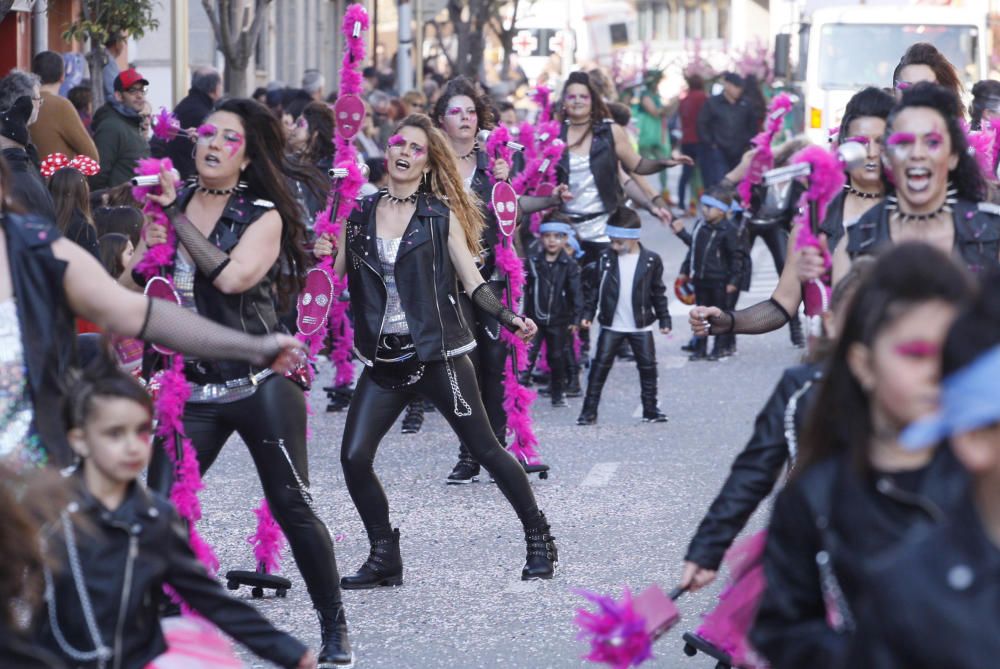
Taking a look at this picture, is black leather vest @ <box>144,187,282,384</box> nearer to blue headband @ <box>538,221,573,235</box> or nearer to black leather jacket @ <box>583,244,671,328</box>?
black leather jacket @ <box>583,244,671,328</box>

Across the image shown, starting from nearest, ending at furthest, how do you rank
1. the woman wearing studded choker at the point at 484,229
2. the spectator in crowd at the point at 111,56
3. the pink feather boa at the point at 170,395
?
the pink feather boa at the point at 170,395
the woman wearing studded choker at the point at 484,229
the spectator in crowd at the point at 111,56

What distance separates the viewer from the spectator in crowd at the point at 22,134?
945cm

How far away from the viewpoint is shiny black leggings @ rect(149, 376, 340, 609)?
6.00 m

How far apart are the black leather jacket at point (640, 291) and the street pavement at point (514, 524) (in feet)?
2.04

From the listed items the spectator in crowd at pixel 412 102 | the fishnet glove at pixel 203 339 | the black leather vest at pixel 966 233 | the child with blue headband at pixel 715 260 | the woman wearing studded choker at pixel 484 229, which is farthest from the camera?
the spectator in crowd at pixel 412 102

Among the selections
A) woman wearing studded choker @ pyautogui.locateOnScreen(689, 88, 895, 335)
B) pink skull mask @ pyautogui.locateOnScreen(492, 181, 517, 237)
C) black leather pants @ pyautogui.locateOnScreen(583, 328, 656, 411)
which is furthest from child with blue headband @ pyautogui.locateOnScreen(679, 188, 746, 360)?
woman wearing studded choker @ pyautogui.locateOnScreen(689, 88, 895, 335)

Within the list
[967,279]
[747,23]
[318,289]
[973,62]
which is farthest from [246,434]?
[747,23]

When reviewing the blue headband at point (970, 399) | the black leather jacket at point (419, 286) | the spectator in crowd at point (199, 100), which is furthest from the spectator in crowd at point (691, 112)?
the blue headband at point (970, 399)

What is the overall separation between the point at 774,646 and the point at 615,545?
4728 mm

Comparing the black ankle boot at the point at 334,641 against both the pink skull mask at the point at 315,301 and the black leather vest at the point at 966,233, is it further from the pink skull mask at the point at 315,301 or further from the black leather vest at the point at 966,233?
the black leather vest at the point at 966,233

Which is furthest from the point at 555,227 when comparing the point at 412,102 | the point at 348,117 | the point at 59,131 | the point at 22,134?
the point at 412,102

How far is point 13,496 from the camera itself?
3152 mm

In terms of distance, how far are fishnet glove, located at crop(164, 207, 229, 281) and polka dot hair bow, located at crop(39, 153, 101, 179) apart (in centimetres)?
437

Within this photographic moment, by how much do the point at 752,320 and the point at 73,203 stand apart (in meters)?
5.19
